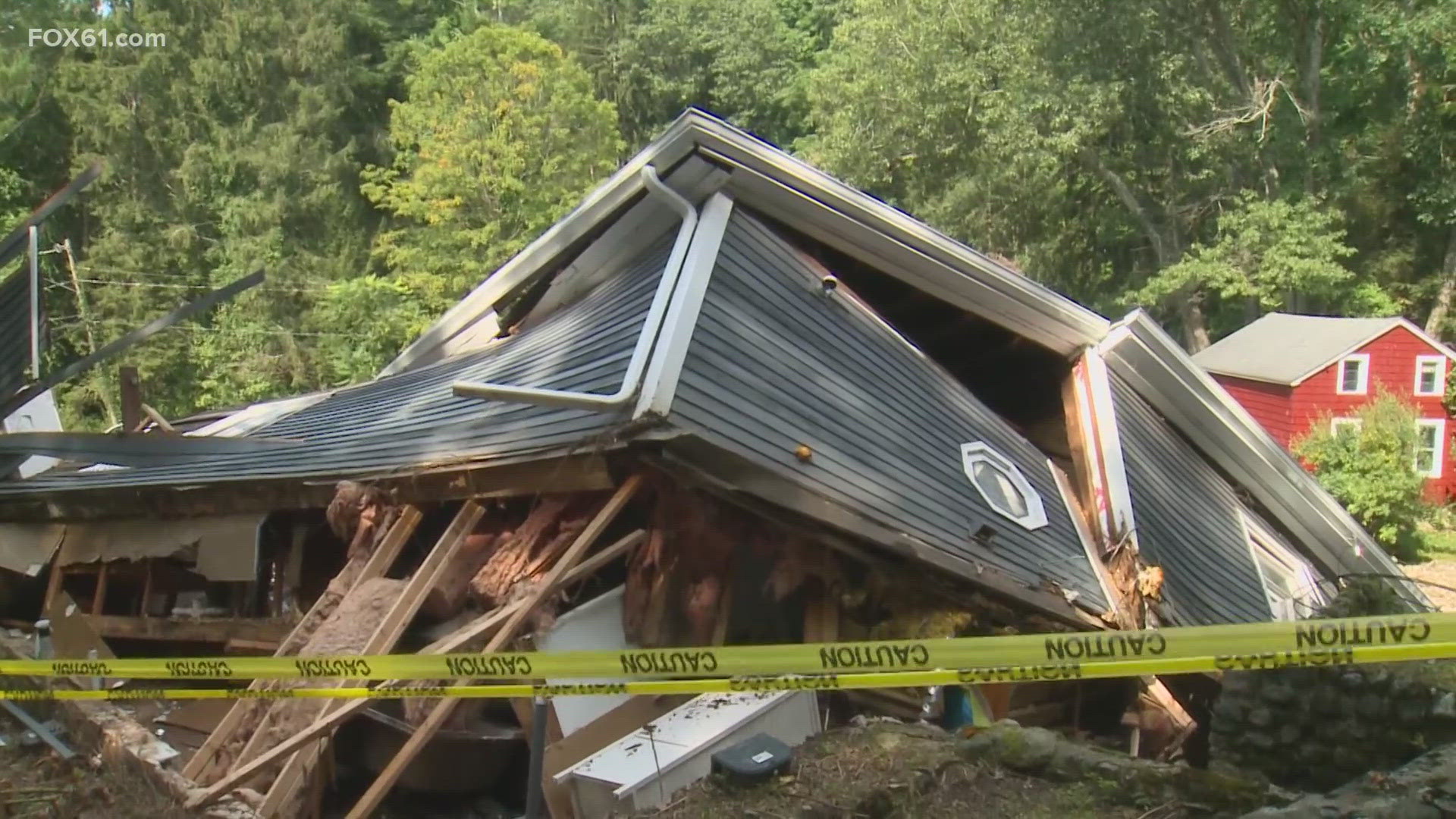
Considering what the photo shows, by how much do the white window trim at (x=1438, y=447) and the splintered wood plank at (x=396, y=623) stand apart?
1142 inches

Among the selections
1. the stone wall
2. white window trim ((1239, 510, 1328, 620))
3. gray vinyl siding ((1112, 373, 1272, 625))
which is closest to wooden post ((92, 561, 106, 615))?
gray vinyl siding ((1112, 373, 1272, 625))

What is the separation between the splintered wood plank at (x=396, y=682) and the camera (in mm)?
4875

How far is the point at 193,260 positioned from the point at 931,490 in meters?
39.1

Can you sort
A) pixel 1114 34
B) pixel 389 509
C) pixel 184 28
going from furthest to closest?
pixel 184 28, pixel 1114 34, pixel 389 509

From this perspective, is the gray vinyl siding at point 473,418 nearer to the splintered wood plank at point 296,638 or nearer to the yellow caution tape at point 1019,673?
the splintered wood plank at point 296,638

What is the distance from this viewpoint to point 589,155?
34.7 metres

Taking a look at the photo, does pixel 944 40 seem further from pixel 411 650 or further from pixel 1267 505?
pixel 411 650

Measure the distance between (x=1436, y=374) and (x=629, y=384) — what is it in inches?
1130

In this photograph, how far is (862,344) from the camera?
8367mm

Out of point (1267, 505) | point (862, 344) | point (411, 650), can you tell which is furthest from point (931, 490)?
point (1267, 505)

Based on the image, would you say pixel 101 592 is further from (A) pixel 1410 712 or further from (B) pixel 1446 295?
(B) pixel 1446 295

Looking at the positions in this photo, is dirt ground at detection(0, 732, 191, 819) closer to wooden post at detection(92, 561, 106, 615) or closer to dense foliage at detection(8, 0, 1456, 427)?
wooden post at detection(92, 561, 106, 615)

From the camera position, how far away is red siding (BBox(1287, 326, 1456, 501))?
26703 millimetres

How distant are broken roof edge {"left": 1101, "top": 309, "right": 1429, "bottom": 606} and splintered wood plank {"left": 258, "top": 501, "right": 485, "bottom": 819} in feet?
19.2
